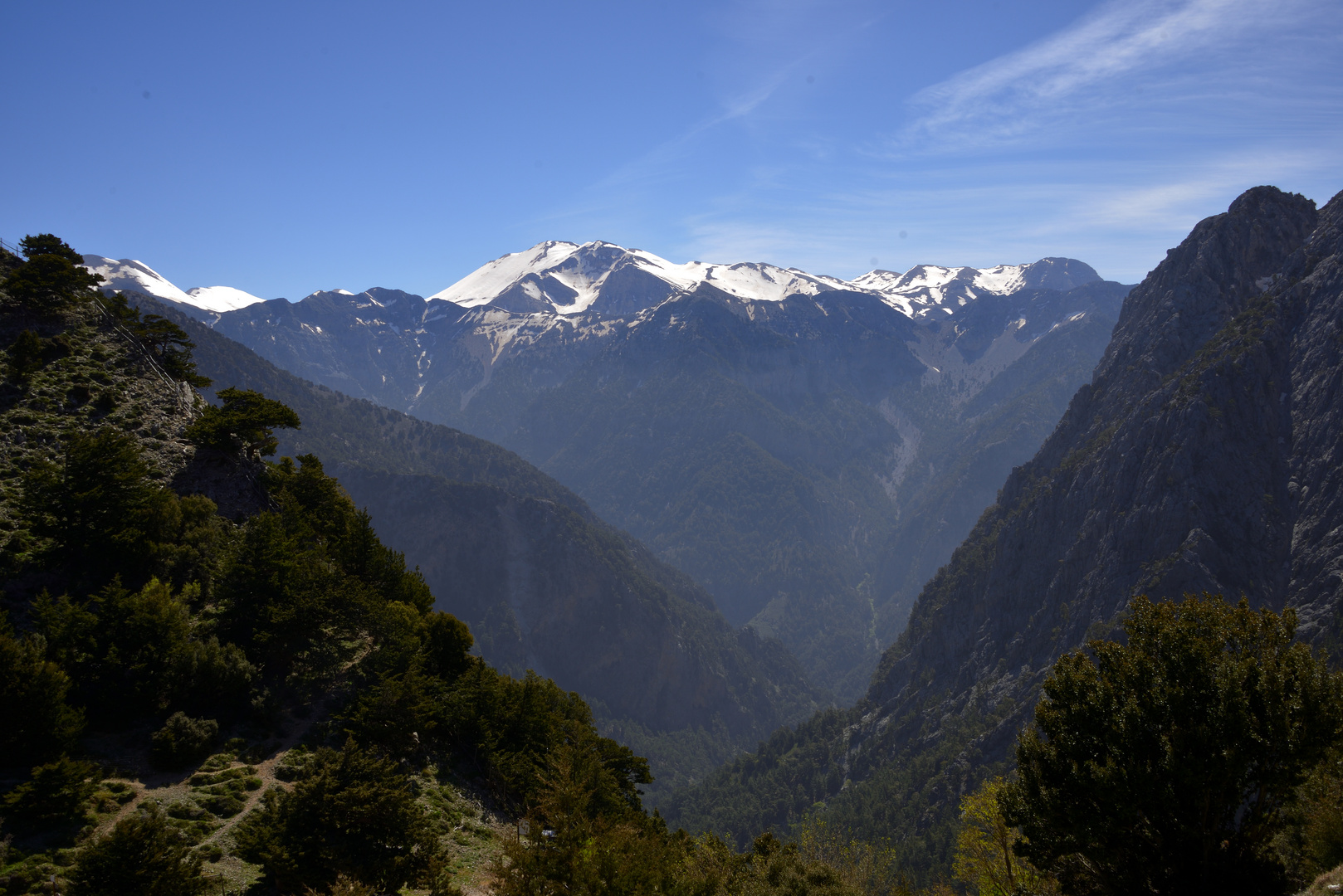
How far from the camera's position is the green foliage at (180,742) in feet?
124

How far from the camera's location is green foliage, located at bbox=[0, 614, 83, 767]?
32625mm

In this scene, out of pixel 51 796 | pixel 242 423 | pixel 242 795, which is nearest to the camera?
pixel 51 796

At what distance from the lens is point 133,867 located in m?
26.1

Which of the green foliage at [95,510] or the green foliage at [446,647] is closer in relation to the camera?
the green foliage at [95,510]

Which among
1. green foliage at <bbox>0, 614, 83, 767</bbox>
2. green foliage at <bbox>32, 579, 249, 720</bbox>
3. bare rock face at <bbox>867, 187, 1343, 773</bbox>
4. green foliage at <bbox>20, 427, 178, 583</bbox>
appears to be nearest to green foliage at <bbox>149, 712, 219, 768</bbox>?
green foliage at <bbox>32, 579, 249, 720</bbox>

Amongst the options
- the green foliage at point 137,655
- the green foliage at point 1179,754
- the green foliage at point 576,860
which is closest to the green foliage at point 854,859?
the green foliage at point 1179,754

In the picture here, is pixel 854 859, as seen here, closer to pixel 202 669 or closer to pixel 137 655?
pixel 202 669

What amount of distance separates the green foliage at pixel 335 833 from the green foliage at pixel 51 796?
6669 millimetres

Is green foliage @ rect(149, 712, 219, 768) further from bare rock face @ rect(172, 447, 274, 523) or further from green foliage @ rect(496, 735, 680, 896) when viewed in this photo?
bare rock face @ rect(172, 447, 274, 523)

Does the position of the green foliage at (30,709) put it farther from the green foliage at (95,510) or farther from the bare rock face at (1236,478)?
the bare rock face at (1236,478)

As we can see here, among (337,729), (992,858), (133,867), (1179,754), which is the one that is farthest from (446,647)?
(1179,754)

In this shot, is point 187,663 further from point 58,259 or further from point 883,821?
point 883,821

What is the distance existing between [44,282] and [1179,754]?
3631 inches

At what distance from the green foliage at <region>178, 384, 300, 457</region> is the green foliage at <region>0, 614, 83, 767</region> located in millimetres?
35209
